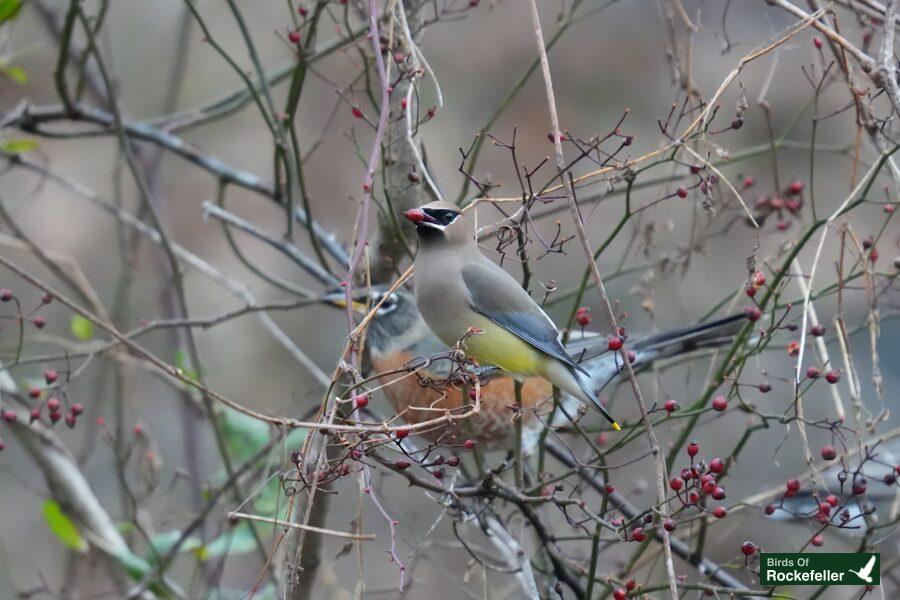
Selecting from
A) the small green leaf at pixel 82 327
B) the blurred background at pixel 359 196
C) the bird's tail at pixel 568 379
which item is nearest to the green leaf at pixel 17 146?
the small green leaf at pixel 82 327

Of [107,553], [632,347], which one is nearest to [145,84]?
[107,553]

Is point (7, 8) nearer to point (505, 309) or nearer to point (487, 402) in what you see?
point (505, 309)

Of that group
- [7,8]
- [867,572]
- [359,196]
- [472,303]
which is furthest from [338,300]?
[359,196]

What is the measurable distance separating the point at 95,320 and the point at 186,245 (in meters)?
5.83

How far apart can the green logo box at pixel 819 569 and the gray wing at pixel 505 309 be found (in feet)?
2.58

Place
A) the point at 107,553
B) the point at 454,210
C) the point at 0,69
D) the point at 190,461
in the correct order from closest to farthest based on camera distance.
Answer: the point at 454,210, the point at 0,69, the point at 107,553, the point at 190,461

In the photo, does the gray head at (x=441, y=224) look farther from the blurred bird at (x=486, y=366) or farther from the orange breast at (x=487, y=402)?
the orange breast at (x=487, y=402)

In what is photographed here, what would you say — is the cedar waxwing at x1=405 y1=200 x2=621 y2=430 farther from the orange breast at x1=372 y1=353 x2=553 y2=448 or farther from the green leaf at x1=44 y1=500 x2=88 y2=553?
the green leaf at x1=44 y1=500 x2=88 y2=553

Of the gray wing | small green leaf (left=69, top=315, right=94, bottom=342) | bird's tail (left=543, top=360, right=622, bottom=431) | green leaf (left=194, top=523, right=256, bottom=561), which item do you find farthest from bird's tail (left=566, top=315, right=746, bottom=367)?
small green leaf (left=69, top=315, right=94, bottom=342)

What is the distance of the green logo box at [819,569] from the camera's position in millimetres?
2783

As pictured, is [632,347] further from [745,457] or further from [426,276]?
[745,457]

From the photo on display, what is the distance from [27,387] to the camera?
164 inches

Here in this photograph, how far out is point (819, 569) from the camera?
2877 millimetres

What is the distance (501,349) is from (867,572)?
3.78 feet
